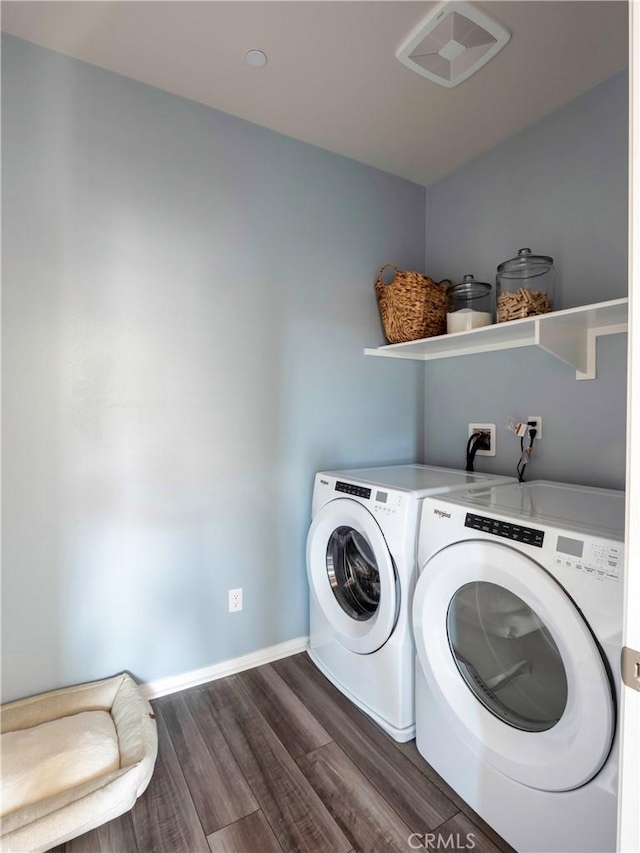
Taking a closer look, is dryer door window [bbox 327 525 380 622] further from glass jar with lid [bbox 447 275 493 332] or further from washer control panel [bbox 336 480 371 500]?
glass jar with lid [bbox 447 275 493 332]

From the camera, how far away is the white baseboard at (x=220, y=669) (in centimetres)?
167

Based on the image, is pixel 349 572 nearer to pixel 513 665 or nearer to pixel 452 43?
pixel 513 665

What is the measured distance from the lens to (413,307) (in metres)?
2.00

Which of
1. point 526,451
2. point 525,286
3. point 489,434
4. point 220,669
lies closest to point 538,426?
point 526,451

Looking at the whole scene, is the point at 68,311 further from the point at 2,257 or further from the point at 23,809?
Answer: the point at 23,809

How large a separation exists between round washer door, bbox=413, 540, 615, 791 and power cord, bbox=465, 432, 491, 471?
91 centimetres

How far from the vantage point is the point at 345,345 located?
2.11 meters

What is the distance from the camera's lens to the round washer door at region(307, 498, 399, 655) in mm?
1520

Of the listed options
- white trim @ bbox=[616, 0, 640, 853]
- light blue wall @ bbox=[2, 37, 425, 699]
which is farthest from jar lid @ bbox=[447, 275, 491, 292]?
white trim @ bbox=[616, 0, 640, 853]

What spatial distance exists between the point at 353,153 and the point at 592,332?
1413mm

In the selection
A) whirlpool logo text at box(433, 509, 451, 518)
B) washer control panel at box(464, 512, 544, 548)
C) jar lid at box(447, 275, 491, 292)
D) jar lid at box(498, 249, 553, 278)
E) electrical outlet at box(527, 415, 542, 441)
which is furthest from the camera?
jar lid at box(447, 275, 491, 292)

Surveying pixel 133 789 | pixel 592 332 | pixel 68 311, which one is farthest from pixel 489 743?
pixel 68 311

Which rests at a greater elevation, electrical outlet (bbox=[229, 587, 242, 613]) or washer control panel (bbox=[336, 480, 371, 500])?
washer control panel (bbox=[336, 480, 371, 500])

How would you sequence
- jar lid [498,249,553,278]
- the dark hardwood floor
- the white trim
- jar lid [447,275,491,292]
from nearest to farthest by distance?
the white trim → the dark hardwood floor → jar lid [498,249,553,278] → jar lid [447,275,491,292]
